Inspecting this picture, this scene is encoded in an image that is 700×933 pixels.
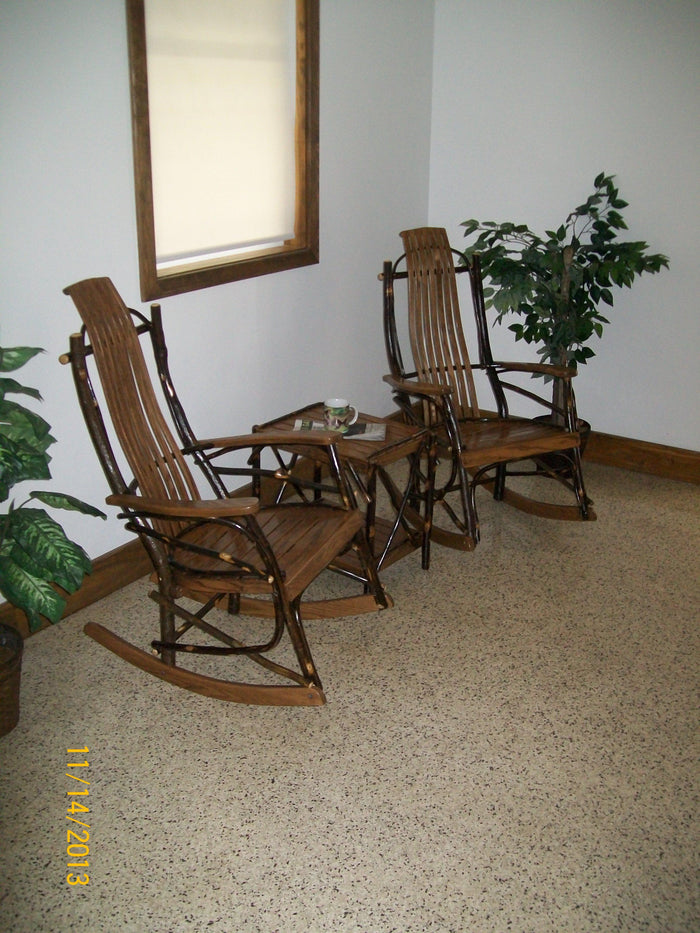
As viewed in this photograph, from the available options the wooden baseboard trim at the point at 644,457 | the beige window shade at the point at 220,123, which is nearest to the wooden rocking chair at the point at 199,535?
the beige window shade at the point at 220,123

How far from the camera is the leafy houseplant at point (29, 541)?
82.3 inches

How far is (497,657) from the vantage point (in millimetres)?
2652

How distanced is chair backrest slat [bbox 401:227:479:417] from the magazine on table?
0.48 metres

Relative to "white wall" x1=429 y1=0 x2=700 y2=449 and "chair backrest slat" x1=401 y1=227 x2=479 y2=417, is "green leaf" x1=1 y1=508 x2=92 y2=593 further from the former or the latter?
"white wall" x1=429 y1=0 x2=700 y2=449

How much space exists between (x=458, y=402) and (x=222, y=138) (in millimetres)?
1414

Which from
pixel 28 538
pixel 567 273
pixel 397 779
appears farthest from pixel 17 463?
pixel 567 273

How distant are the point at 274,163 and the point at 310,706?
2.17 meters

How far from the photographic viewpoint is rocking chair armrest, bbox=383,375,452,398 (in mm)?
3158

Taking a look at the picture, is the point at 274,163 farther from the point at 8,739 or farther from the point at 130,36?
the point at 8,739

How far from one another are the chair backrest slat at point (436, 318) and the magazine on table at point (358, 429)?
0.48 m

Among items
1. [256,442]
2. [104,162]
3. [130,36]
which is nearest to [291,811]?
[256,442]

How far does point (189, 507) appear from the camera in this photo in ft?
7.25
